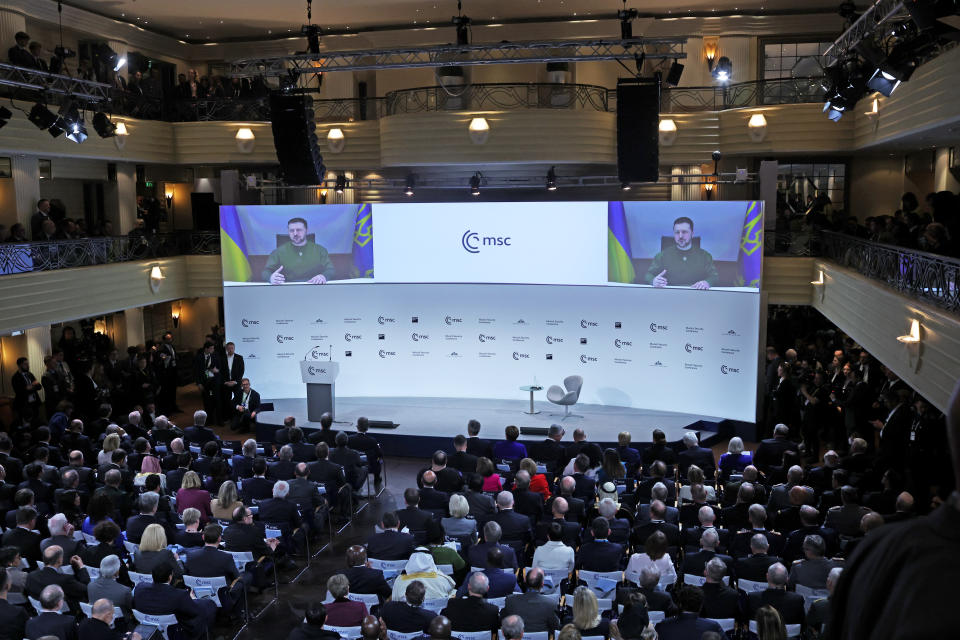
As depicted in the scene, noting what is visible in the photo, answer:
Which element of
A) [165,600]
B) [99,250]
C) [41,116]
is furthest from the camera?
[99,250]

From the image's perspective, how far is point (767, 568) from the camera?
780 centimetres

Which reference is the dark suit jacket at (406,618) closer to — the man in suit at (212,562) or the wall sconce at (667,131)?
the man in suit at (212,562)

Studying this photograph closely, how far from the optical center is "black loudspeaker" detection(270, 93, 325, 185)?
51.0 ft

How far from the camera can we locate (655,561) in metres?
8.08

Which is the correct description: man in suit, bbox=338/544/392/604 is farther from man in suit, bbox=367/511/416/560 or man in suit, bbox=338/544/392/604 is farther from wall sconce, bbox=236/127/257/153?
wall sconce, bbox=236/127/257/153

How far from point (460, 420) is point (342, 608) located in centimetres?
954

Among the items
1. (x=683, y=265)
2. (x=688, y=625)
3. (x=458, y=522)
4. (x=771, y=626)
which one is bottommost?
(x=458, y=522)

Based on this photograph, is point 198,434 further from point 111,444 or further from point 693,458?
point 693,458

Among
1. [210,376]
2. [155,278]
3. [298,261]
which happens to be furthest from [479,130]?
[155,278]

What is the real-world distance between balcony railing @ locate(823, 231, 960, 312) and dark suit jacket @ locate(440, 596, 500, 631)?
5694 millimetres

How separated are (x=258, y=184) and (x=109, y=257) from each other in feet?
13.7

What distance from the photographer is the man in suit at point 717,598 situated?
718 centimetres

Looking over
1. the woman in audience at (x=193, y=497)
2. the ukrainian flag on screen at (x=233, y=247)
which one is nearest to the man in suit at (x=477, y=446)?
the woman in audience at (x=193, y=497)

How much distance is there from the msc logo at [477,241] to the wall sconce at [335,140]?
14.7 feet
